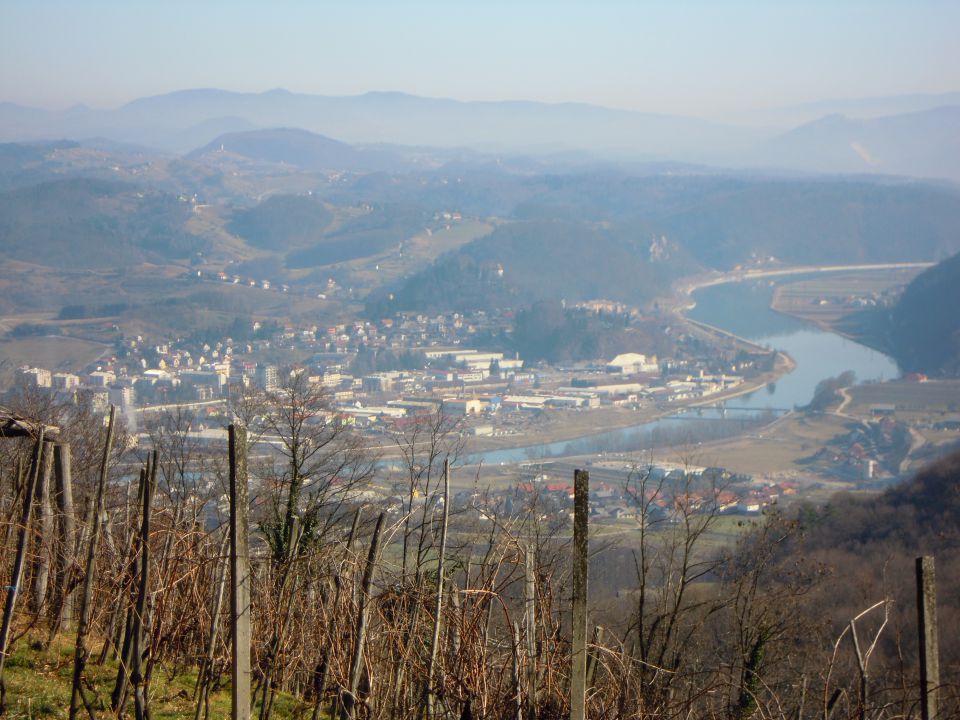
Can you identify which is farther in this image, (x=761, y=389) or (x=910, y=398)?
(x=761, y=389)

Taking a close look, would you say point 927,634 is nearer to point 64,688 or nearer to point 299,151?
point 64,688

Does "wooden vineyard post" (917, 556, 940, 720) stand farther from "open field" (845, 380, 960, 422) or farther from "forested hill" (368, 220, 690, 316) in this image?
"forested hill" (368, 220, 690, 316)

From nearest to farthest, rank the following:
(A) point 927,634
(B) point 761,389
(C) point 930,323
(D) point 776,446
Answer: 1. (A) point 927,634
2. (D) point 776,446
3. (B) point 761,389
4. (C) point 930,323

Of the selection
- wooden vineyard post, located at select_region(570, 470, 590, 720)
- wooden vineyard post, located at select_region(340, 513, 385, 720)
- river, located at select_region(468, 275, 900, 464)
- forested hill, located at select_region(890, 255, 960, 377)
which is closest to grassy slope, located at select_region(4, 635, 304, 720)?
wooden vineyard post, located at select_region(340, 513, 385, 720)

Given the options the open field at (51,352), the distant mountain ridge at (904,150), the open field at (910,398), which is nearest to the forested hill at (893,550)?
the open field at (910,398)

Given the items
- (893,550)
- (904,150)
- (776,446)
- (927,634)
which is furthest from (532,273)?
(904,150)

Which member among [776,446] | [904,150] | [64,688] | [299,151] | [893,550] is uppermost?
[904,150]

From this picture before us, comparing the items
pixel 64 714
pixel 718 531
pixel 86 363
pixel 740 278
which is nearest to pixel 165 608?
pixel 64 714

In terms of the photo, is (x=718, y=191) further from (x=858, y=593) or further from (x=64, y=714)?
(x=64, y=714)
